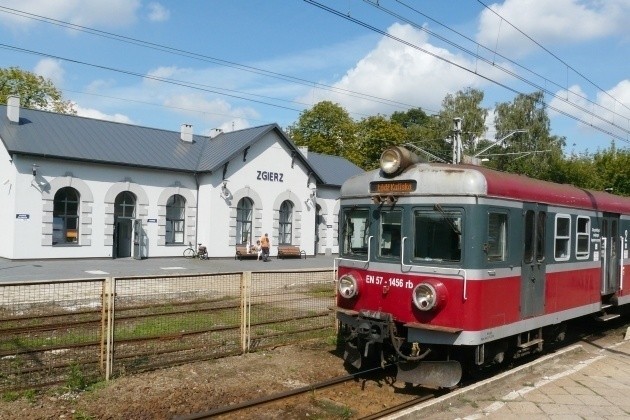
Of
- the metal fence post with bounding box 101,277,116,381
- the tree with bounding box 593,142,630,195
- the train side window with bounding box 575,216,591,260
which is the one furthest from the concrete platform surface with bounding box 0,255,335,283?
the tree with bounding box 593,142,630,195

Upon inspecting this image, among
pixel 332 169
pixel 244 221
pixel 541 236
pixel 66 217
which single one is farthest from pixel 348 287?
pixel 332 169

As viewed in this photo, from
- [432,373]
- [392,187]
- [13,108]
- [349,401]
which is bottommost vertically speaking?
[349,401]

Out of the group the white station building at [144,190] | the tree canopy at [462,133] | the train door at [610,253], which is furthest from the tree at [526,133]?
the train door at [610,253]

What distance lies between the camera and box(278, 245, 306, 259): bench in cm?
3196

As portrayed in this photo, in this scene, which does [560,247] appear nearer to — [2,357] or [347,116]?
[2,357]

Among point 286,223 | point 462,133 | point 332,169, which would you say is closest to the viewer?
point 286,223

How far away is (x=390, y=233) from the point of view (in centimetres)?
874

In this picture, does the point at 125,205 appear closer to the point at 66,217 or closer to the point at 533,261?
the point at 66,217

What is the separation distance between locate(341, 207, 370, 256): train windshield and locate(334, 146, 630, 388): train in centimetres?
2

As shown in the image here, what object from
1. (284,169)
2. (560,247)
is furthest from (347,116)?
(560,247)

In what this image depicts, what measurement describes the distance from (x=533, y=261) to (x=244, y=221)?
2308 cm

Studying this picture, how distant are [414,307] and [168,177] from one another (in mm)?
22668

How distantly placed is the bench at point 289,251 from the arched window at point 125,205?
800cm

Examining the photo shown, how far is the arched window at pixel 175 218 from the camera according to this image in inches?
1156
